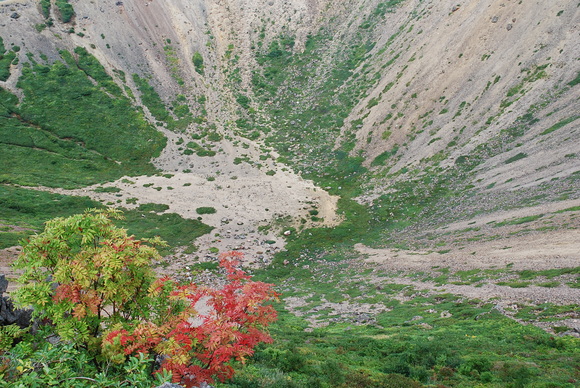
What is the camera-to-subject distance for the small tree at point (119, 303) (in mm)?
7426

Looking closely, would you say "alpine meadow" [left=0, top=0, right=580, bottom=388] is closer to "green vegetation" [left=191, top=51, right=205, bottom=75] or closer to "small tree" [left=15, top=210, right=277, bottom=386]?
"small tree" [left=15, top=210, right=277, bottom=386]

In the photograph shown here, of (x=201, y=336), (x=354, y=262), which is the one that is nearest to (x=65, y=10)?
(x=354, y=262)

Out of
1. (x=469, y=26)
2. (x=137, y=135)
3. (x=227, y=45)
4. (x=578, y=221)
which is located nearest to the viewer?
(x=578, y=221)

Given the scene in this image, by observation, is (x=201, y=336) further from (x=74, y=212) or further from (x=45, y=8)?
(x=45, y=8)

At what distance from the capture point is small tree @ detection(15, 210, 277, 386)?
743cm

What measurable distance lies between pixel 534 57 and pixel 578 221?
35.9m

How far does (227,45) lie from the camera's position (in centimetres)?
8625

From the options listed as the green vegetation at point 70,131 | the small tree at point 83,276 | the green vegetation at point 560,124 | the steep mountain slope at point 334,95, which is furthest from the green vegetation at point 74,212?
the green vegetation at point 560,124

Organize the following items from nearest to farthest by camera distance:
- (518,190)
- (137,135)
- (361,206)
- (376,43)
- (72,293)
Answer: (72,293) < (518,190) < (361,206) < (137,135) < (376,43)

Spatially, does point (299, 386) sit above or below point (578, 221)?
below

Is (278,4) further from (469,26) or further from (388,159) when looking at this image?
(388,159)

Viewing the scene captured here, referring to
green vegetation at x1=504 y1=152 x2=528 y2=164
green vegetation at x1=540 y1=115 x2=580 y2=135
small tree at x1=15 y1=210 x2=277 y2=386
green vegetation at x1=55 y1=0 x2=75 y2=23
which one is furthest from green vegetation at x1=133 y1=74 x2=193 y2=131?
small tree at x1=15 y1=210 x2=277 y2=386

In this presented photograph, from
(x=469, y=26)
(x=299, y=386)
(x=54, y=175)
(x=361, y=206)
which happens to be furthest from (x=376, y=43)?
(x=299, y=386)

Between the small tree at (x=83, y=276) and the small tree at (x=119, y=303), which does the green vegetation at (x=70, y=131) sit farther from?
the small tree at (x=119, y=303)
